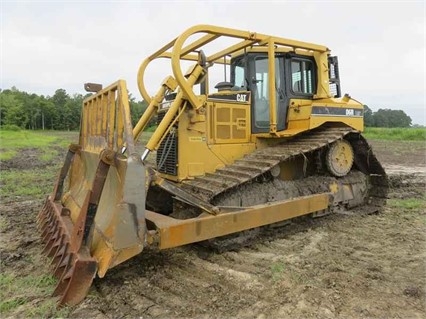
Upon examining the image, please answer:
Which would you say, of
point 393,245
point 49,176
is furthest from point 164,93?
point 49,176

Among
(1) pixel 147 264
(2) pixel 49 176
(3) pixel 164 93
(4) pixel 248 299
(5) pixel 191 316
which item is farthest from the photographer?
(2) pixel 49 176

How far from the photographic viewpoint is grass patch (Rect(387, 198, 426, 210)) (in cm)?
732

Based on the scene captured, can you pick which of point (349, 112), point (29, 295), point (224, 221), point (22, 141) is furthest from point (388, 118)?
point (29, 295)

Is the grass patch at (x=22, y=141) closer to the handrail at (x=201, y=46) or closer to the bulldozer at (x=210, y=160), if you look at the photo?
the handrail at (x=201, y=46)

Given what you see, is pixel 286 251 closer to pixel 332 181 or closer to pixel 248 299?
pixel 248 299

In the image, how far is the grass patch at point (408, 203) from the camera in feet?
24.0

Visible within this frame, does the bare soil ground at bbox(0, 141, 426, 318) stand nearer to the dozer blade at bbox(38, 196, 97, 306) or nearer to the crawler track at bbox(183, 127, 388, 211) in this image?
the dozer blade at bbox(38, 196, 97, 306)

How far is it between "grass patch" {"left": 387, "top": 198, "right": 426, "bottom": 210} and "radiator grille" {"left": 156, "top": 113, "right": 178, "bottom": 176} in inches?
180

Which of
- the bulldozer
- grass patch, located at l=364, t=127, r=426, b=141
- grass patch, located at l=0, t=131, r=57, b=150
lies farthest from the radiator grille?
grass patch, located at l=364, t=127, r=426, b=141

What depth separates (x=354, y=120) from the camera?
6.92m

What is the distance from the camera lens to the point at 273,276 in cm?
406

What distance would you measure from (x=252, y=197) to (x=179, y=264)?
4.99 feet

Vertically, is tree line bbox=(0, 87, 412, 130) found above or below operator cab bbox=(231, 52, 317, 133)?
above

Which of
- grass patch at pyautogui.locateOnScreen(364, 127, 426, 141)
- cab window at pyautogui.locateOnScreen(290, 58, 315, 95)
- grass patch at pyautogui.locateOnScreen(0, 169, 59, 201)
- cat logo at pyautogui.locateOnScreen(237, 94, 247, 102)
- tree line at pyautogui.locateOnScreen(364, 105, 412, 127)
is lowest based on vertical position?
grass patch at pyautogui.locateOnScreen(0, 169, 59, 201)
